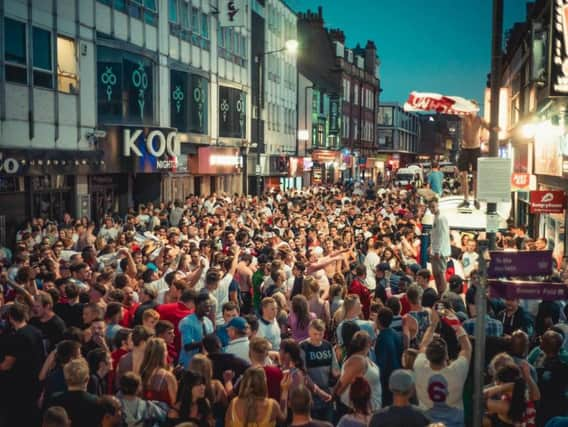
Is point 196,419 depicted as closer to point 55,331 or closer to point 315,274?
point 55,331

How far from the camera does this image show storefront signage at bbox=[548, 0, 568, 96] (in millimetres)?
11859

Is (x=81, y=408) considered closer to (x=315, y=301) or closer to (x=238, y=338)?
(x=238, y=338)

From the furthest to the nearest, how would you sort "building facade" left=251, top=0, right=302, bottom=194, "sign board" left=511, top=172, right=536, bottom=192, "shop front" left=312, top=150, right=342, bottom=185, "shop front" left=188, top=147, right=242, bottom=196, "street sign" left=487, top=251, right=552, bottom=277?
"shop front" left=312, top=150, right=342, bottom=185 → "building facade" left=251, top=0, right=302, bottom=194 → "shop front" left=188, top=147, right=242, bottom=196 → "sign board" left=511, top=172, right=536, bottom=192 → "street sign" left=487, top=251, right=552, bottom=277

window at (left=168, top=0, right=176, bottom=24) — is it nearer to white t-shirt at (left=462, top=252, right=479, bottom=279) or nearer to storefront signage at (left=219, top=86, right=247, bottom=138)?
storefront signage at (left=219, top=86, right=247, bottom=138)

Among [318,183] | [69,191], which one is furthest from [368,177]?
[69,191]

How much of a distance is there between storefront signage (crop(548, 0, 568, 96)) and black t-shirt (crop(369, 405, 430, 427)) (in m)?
8.63

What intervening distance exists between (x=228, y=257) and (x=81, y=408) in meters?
5.95

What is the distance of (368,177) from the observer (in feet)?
287

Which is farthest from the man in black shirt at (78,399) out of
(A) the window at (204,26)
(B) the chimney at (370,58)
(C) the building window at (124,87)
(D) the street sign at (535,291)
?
(B) the chimney at (370,58)

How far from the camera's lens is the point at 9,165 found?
58.1 feet

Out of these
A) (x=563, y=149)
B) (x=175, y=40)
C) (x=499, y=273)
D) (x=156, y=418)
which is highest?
(x=175, y=40)

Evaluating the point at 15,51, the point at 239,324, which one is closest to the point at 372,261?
the point at 239,324

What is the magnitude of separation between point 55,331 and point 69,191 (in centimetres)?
1557

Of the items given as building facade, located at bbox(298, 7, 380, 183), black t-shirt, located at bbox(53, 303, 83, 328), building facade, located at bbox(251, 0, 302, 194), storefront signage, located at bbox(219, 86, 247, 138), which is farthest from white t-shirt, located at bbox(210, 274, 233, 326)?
building facade, located at bbox(298, 7, 380, 183)
